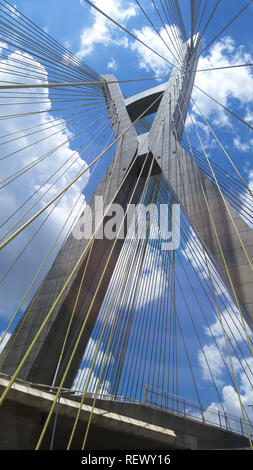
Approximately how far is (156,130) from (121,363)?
646 cm

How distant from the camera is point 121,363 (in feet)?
26.8

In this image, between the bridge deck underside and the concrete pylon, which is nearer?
the bridge deck underside

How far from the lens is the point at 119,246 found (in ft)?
32.1

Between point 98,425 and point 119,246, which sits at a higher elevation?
point 119,246

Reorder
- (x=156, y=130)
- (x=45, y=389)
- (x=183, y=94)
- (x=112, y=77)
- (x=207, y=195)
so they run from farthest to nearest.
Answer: (x=112, y=77)
(x=183, y=94)
(x=156, y=130)
(x=207, y=195)
(x=45, y=389)

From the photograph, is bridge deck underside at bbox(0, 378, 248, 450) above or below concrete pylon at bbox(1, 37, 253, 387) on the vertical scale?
below

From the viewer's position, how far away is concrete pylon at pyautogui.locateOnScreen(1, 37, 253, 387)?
6672mm

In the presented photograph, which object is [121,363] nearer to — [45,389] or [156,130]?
[45,389]

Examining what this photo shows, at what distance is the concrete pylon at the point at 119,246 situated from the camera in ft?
21.9

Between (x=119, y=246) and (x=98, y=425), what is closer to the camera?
(x=98, y=425)

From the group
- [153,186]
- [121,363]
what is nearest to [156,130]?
[153,186]
